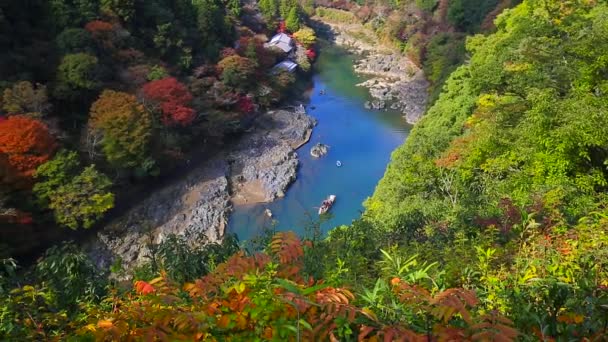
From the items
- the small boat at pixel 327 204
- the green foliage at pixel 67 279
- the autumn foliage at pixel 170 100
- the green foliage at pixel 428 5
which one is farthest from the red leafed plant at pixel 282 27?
the green foliage at pixel 67 279

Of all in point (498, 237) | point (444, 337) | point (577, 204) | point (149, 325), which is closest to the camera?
point (444, 337)

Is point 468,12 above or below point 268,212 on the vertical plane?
above

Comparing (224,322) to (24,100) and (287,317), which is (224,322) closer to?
(287,317)

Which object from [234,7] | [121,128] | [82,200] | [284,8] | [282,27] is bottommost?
[82,200]

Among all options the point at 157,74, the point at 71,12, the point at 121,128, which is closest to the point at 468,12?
the point at 157,74

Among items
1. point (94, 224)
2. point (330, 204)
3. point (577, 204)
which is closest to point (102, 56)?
point (94, 224)

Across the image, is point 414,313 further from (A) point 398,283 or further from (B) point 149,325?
(B) point 149,325

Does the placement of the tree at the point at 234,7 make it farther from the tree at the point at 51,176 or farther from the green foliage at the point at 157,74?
the tree at the point at 51,176
